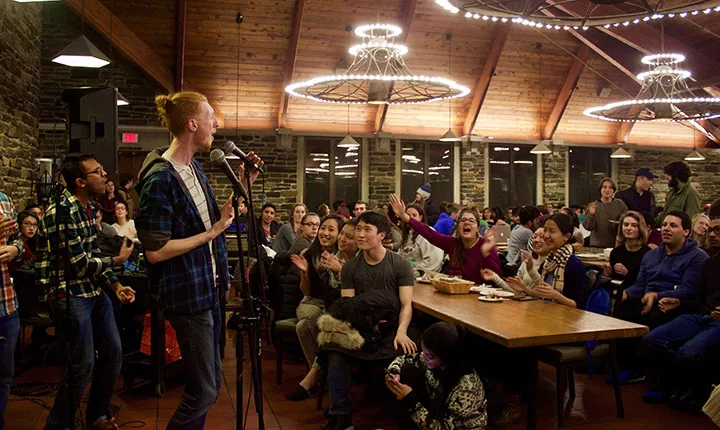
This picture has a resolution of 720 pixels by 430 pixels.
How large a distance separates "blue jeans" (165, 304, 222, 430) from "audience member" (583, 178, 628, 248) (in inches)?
237

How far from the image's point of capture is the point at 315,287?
4.64 m

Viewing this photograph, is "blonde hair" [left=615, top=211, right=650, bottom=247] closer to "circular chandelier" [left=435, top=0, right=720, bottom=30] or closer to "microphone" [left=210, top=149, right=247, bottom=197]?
"circular chandelier" [left=435, top=0, right=720, bottom=30]

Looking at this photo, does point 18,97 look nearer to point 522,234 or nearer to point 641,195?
point 522,234

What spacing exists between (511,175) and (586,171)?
6.84 feet

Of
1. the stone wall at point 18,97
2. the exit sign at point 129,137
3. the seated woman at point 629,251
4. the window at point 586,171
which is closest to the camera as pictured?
the seated woman at point 629,251

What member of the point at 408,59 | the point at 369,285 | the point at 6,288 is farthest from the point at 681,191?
the point at 408,59

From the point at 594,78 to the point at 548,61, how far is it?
151 centimetres

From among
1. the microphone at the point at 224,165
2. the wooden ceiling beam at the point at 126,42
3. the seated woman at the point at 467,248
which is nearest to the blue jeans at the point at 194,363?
the microphone at the point at 224,165

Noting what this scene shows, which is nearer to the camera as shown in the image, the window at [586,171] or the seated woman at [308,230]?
the seated woman at [308,230]

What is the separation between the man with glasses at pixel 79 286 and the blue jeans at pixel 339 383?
3.82ft

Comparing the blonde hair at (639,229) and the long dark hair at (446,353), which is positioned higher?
the blonde hair at (639,229)

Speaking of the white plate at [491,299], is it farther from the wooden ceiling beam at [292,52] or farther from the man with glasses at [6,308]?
the wooden ceiling beam at [292,52]

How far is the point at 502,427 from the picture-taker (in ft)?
12.3

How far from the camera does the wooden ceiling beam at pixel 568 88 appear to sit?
13.5 m
